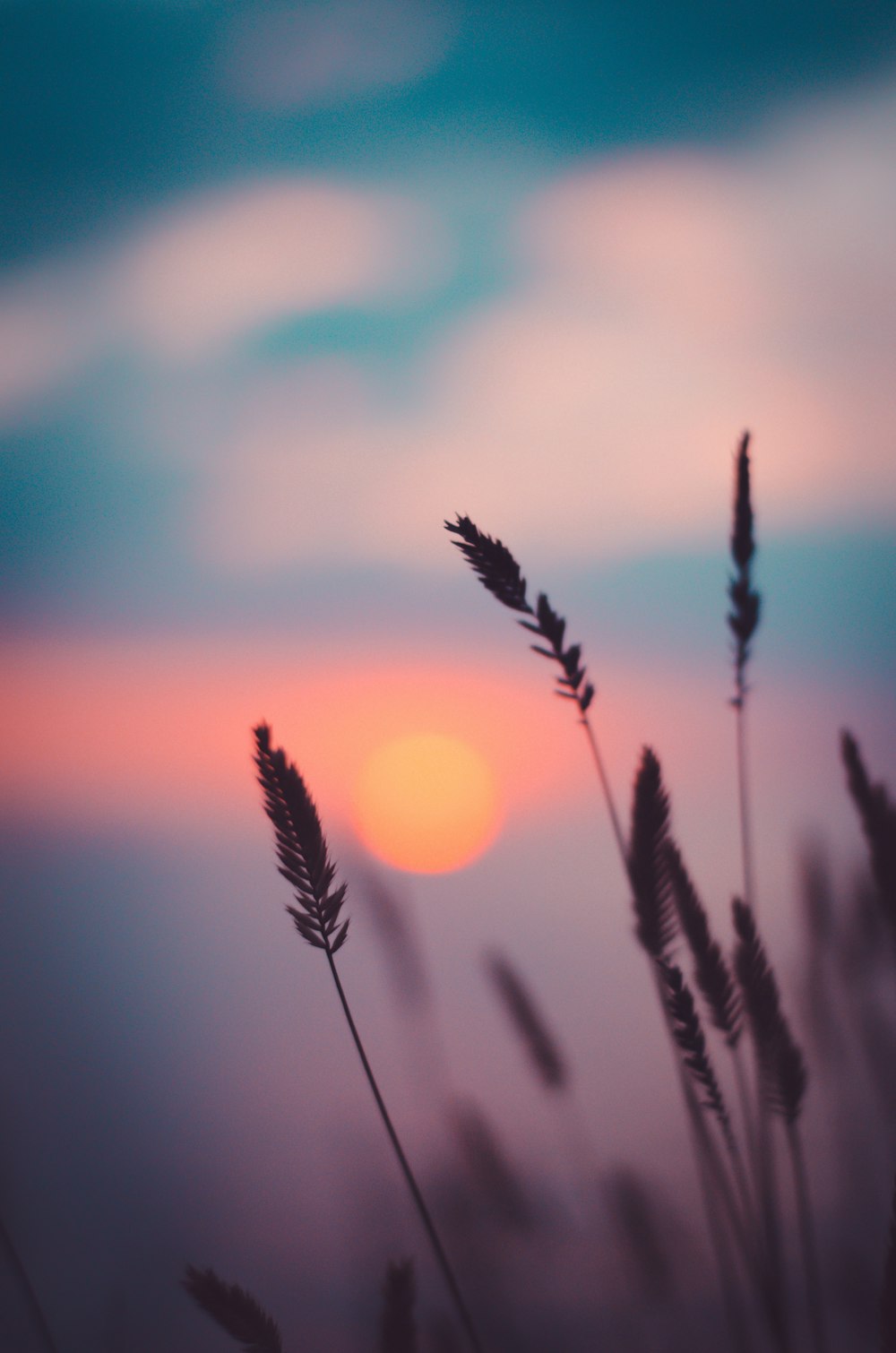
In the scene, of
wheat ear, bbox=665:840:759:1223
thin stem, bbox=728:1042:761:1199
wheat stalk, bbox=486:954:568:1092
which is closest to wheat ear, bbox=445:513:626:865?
wheat ear, bbox=665:840:759:1223

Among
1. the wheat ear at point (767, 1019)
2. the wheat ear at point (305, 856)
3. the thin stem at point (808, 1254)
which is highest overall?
the wheat ear at point (305, 856)

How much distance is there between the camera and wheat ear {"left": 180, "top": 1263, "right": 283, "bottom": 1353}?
0.36 metres

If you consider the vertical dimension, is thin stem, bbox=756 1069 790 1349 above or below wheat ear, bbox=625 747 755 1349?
below

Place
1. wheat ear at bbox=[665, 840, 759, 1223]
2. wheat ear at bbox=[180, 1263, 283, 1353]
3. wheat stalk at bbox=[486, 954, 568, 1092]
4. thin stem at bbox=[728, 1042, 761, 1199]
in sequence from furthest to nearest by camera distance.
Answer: wheat stalk at bbox=[486, 954, 568, 1092] → thin stem at bbox=[728, 1042, 761, 1199] → wheat ear at bbox=[665, 840, 759, 1223] → wheat ear at bbox=[180, 1263, 283, 1353]

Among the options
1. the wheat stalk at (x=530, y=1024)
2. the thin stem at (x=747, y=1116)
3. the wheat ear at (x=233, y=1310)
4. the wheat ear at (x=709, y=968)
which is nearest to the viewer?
the wheat ear at (x=233, y=1310)

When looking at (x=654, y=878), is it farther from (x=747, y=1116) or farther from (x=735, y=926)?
(x=747, y=1116)

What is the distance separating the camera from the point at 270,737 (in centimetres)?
41

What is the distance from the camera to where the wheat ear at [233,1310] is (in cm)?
36

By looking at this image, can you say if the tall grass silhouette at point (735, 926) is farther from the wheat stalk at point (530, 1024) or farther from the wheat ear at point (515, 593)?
the wheat stalk at point (530, 1024)

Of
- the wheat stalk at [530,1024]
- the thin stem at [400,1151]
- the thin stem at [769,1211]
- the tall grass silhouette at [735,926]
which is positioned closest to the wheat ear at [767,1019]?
the tall grass silhouette at [735,926]

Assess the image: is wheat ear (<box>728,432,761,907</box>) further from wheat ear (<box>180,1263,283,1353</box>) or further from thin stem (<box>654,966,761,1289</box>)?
wheat ear (<box>180,1263,283,1353</box>)

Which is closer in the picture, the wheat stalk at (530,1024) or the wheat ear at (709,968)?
the wheat ear at (709,968)

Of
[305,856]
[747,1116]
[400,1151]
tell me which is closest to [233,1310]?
[400,1151]

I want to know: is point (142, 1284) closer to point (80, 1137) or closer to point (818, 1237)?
point (80, 1137)
